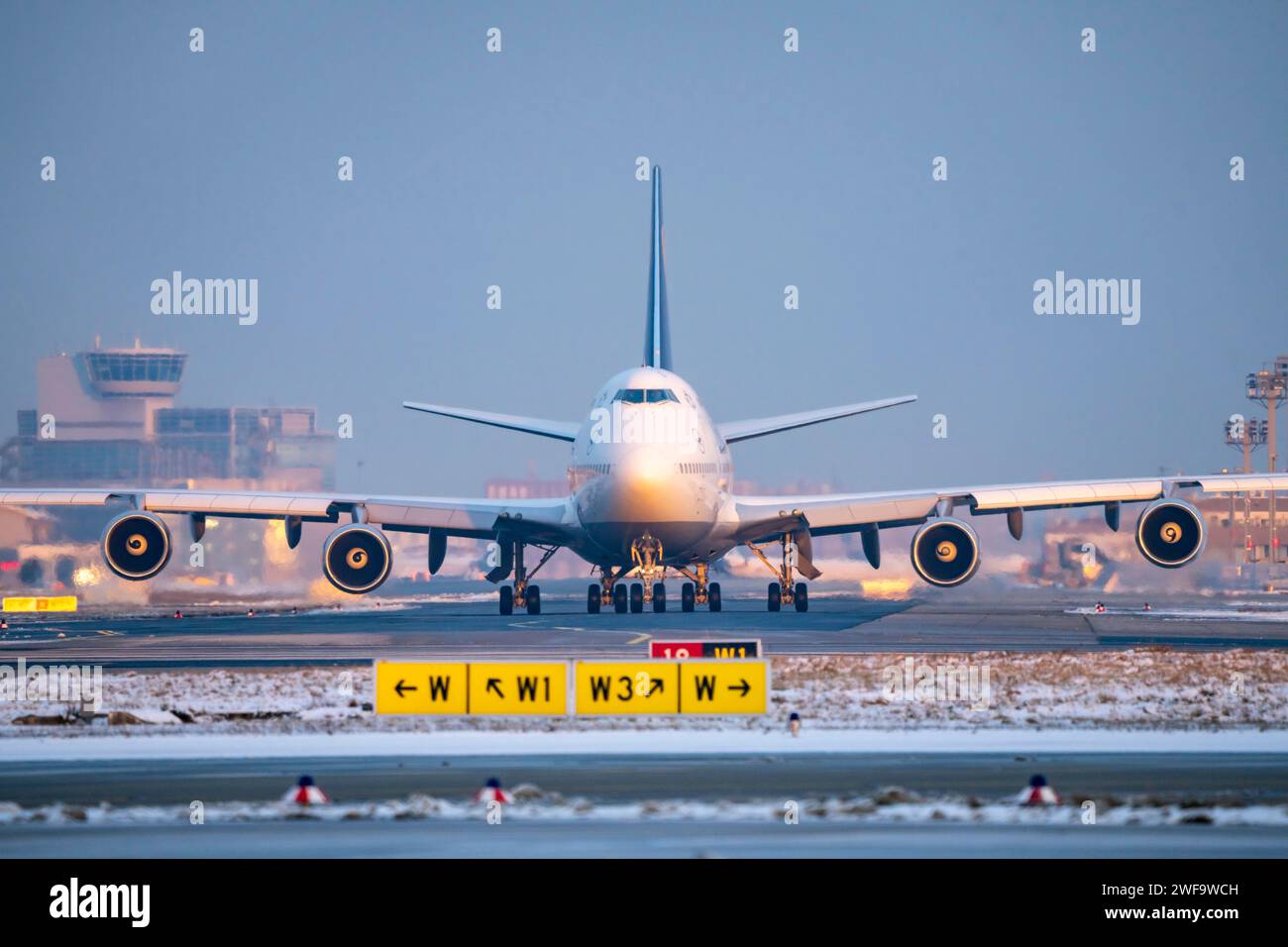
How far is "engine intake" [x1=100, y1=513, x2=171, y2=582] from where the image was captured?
160 feet

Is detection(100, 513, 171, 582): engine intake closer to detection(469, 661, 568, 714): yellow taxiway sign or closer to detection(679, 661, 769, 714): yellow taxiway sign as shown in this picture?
detection(469, 661, 568, 714): yellow taxiway sign

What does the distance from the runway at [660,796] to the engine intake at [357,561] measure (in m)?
28.4

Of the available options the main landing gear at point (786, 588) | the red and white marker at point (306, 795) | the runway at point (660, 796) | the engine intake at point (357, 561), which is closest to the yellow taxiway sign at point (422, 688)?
the runway at point (660, 796)

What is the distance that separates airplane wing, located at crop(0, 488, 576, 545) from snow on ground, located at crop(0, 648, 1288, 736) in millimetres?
19861

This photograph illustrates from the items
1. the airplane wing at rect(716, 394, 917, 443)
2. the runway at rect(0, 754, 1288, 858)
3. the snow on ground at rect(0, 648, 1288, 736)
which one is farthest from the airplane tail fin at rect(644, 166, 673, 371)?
the runway at rect(0, 754, 1288, 858)

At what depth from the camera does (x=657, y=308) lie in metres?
69.1

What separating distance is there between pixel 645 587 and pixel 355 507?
9.31 m

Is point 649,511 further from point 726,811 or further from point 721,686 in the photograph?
point 726,811

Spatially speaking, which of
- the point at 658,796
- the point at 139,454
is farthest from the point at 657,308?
the point at 139,454

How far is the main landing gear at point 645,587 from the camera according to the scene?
51812 millimetres
